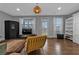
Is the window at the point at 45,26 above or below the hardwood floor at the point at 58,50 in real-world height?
above

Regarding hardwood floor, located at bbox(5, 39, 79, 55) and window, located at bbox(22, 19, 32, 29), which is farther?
window, located at bbox(22, 19, 32, 29)

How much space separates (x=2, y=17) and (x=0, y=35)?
1.47 m

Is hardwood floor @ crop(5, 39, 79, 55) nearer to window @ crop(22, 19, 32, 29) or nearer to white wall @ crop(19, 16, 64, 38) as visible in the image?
white wall @ crop(19, 16, 64, 38)

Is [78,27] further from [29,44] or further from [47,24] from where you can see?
[47,24]

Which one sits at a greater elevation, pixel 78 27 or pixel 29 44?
pixel 78 27

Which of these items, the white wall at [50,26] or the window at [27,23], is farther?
the window at [27,23]

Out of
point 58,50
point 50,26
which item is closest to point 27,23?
point 50,26

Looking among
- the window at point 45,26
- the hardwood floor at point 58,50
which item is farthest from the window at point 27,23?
the hardwood floor at point 58,50

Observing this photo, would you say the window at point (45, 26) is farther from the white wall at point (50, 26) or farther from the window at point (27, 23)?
the window at point (27, 23)

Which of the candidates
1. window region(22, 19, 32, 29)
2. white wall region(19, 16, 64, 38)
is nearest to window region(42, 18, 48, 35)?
white wall region(19, 16, 64, 38)

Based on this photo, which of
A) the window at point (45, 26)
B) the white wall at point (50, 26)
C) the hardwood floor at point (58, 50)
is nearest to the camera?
the hardwood floor at point (58, 50)

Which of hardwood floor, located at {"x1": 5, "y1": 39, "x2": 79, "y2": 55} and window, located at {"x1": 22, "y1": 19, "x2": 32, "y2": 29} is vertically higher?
window, located at {"x1": 22, "y1": 19, "x2": 32, "y2": 29}
